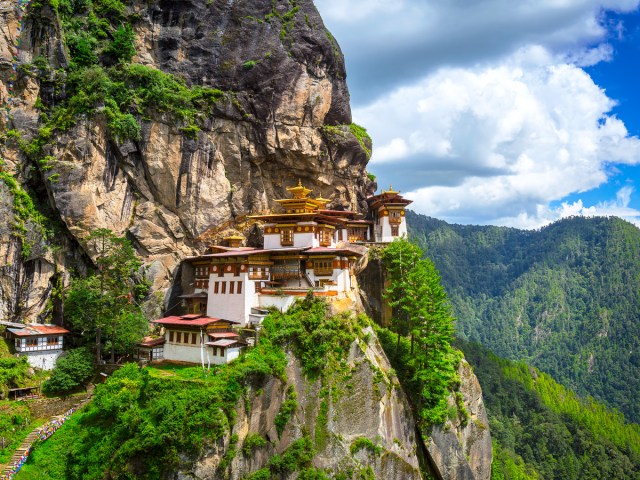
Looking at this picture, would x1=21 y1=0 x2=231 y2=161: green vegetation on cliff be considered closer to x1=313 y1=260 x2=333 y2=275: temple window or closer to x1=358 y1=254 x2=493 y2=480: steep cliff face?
x1=313 y1=260 x2=333 y2=275: temple window

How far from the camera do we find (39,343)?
3703cm

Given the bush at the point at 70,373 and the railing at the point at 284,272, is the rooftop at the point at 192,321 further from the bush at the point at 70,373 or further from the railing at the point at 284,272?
the railing at the point at 284,272


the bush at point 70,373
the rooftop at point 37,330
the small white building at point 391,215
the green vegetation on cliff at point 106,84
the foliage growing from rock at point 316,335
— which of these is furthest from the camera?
the small white building at point 391,215

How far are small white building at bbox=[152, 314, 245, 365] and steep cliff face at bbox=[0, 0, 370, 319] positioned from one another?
27.9ft

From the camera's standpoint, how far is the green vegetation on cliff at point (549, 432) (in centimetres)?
8669

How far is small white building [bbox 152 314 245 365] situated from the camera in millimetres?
34188

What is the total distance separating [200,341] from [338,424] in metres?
11.5

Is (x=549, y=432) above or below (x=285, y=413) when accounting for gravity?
below

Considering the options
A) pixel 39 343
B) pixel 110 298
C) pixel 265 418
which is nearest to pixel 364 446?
pixel 265 418

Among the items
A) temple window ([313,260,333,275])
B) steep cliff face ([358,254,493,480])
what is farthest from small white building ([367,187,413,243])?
temple window ([313,260,333,275])

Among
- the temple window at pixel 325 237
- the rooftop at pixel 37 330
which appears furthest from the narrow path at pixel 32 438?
the temple window at pixel 325 237

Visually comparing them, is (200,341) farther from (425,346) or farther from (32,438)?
(425,346)

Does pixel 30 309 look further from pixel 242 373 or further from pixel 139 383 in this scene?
pixel 242 373

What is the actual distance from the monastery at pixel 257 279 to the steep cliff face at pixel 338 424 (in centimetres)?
494
